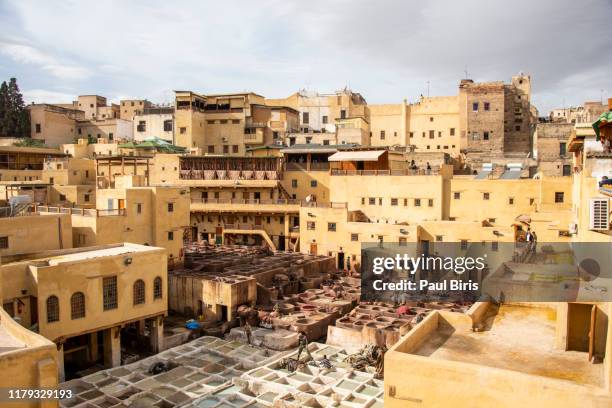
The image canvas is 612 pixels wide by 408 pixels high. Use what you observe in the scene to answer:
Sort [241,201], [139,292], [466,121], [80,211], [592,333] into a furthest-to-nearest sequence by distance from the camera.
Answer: [466,121]
[241,201]
[80,211]
[139,292]
[592,333]

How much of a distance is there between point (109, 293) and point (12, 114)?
168 feet

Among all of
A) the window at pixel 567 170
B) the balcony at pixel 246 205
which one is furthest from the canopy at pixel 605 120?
the window at pixel 567 170

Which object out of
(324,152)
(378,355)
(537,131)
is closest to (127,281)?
(378,355)

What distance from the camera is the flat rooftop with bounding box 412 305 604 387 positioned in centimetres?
1084

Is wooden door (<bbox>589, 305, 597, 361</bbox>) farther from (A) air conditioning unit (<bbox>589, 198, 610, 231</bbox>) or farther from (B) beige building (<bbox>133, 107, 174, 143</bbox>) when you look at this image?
(B) beige building (<bbox>133, 107, 174, 143</bbox>)

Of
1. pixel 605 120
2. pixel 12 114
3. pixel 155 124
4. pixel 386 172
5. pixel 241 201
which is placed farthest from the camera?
pixel 12 114

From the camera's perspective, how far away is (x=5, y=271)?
2197 centimetres

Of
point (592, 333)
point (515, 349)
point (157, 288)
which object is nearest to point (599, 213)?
point (592, 333)

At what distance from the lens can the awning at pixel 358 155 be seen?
4459 cm

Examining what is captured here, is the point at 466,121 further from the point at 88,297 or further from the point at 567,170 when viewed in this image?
the point at 88,297

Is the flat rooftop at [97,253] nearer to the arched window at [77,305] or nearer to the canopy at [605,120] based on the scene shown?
the arched window at [77,305]

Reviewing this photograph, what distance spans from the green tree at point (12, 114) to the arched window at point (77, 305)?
5039 centimetres

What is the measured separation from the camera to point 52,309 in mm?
22453

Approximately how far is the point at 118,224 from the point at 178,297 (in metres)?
5.64
